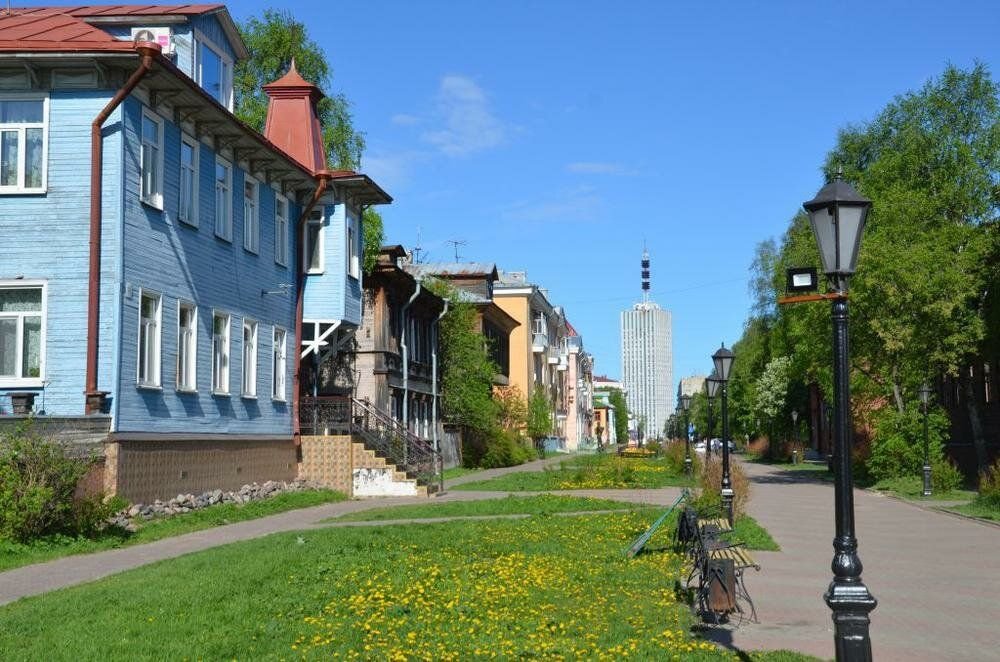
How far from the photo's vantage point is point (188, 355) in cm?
2161

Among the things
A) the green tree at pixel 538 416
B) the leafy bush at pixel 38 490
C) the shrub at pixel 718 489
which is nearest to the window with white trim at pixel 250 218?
the leafy bush at pixel 38 490

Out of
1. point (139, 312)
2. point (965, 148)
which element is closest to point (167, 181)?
point (139, 312)

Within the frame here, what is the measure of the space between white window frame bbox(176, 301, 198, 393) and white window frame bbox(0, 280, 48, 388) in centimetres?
308

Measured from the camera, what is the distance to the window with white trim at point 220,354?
23.0 metres

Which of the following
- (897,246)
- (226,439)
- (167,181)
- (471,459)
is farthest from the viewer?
(471,459)

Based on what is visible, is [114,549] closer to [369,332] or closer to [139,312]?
[139,312]

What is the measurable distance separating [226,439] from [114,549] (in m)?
7.29

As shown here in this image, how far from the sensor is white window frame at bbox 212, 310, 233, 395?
23.0 meters

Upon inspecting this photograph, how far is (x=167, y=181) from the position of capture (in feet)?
66.6

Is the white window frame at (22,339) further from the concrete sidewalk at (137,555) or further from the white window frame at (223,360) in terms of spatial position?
the white window frame at (223,360)

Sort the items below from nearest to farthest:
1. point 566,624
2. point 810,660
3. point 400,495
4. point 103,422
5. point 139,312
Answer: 1. point 810,660
2. point 566,624
3. point 103,422
4. point 139,312
5. point 400,495

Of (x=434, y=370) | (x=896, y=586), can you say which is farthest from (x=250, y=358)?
(x=434, y=370)

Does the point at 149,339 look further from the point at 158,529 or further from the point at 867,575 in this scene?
the point at 867,575

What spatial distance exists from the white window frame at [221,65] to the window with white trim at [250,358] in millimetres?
4979
